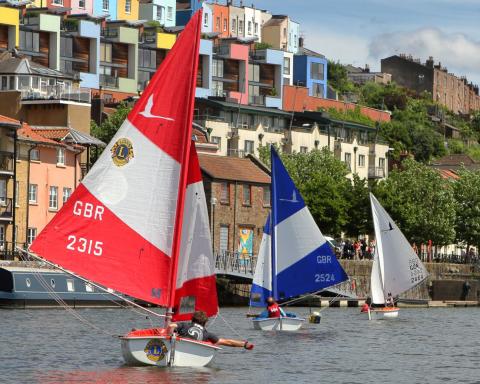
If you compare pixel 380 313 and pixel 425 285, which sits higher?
pixel 425 285

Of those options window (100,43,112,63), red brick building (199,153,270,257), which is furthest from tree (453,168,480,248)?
window (100,43,112,63)

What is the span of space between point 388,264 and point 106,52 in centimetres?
8243

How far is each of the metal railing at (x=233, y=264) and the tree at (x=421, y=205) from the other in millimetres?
29990

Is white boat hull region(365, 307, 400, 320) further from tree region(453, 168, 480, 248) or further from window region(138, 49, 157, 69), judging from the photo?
window region(138, 49, 157, 69)

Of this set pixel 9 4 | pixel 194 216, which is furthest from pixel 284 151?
pixel 194 216

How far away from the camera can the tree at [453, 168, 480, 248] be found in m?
145

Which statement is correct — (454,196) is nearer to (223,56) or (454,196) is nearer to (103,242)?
(223,56)

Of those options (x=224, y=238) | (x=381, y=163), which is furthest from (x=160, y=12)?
(x=224, y=238)

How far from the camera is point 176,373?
43906 mm

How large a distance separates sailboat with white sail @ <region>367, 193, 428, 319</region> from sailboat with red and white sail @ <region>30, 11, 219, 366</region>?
159ft

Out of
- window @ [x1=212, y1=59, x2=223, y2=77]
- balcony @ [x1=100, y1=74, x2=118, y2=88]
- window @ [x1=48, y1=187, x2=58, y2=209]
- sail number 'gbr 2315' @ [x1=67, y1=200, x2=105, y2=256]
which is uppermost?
window @ [x1=212, y1=59, x2=223, y2=77]

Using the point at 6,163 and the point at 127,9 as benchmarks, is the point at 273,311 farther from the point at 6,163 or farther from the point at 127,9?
the point at 127,9

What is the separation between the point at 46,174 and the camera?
109 m

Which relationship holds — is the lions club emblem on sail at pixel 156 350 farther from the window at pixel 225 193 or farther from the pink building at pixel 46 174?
the window at pixel 225 193
